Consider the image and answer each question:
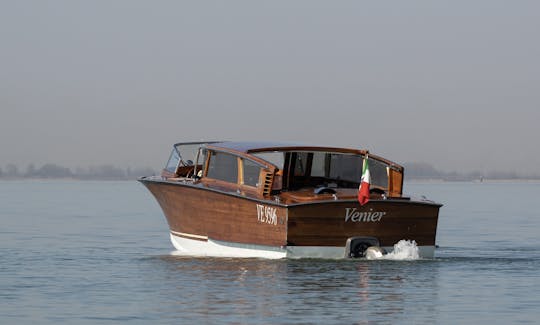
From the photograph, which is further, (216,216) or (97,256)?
(97,256)

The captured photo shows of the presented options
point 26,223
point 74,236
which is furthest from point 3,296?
point 26,223

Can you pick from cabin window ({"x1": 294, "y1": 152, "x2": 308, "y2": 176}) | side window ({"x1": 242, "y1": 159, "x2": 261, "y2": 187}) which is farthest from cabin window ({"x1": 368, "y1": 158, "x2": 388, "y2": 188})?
side window ({"x1": 242, "y1": 159, "x2": 261, "y2": 187})

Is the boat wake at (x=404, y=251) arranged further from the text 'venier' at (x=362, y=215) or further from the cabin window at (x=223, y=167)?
the cabin window at (x=223, y=167)

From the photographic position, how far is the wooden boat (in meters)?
22.8

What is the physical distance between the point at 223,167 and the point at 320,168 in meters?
2.14

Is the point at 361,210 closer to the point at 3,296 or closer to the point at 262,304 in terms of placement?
the point at 262,304

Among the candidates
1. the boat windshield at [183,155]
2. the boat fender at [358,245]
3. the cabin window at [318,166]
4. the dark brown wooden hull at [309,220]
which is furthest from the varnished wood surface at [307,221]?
the cabin window at [318,166]

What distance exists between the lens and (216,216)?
81.5ft

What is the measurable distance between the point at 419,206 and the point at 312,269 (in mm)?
2959

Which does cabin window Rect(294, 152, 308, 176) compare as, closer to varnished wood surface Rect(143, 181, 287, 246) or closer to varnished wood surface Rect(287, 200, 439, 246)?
varnished wood surface Rect(143, 181, 287, 246)

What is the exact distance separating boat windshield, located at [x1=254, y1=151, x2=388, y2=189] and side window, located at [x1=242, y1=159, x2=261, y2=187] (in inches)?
52.2

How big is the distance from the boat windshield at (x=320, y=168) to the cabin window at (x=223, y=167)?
3.65ft

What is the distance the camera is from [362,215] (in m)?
22.9

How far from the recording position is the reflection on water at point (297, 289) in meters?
16.8
